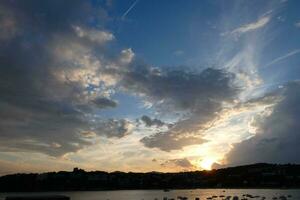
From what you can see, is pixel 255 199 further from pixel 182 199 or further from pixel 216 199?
pixel 182 199

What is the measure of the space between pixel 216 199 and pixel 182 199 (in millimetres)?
18460

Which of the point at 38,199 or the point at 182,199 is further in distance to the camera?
the point at 182,199

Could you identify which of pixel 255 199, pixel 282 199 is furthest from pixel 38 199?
pixel 255 199

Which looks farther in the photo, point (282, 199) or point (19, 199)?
point (282, 199)

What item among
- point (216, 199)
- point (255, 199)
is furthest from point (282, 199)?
point (216, 199)

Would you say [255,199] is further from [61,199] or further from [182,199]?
[61,199]

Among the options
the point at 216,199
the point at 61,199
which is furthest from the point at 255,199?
the point at 61,199

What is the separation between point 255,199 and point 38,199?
383 ft

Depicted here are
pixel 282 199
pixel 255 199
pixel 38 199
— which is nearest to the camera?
pixel 38 199

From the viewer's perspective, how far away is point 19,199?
71.4 meters

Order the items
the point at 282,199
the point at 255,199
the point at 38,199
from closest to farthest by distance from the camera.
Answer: the point at 38,199 < the point at 282,199 < the point at 255,199

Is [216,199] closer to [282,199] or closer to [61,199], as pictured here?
[282,199]

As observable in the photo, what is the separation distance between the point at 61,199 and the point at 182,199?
323 feet

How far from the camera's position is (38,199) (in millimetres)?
70000
